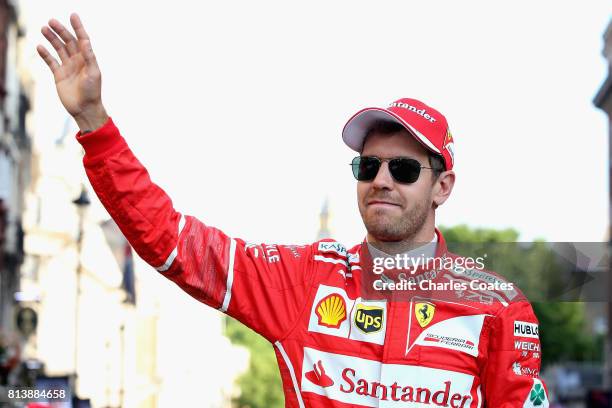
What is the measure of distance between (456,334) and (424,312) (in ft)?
0.41

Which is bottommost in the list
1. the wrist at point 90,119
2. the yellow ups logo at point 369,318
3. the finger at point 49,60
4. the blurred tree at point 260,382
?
the blurred tree at point 260,382

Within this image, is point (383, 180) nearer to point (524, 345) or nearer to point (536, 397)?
point (524, 345)

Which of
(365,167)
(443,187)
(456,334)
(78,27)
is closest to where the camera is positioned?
(78,27)

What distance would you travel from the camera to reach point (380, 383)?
12.4 feet

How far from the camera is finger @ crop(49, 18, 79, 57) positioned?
11.6ft

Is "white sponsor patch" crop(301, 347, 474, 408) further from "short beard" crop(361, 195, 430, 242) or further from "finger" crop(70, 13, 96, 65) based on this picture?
"finger" crop(70, 13, 96, 65)

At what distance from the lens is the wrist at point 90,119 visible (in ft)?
11.5

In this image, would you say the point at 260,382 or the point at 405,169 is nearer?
the point at 405,169

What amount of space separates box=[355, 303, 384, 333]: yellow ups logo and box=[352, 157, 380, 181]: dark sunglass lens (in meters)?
0.43

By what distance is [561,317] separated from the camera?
244ft

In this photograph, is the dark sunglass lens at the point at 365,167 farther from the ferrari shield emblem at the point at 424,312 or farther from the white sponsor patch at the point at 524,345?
the white sponsor patch at the point at 524,345

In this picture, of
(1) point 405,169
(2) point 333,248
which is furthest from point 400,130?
(2) point 333,248

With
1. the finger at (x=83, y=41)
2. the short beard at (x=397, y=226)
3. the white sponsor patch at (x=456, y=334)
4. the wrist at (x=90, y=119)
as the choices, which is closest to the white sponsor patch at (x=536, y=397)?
the white sponsor patch at (x=456, y=334)

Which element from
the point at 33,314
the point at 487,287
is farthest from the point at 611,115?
the point at 487,287
